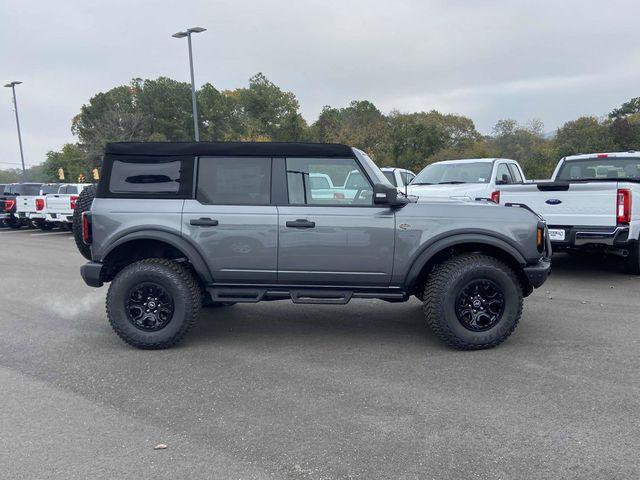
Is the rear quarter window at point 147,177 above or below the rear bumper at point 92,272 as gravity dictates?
above

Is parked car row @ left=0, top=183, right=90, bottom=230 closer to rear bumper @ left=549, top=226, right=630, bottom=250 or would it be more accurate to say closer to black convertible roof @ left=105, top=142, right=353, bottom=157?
black convertible roof @ left=105, top=142, right=353, bottom=157

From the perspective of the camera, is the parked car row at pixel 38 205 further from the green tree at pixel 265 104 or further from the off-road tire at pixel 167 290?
the green tree at pixel 265 104

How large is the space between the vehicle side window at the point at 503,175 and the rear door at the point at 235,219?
689 cm

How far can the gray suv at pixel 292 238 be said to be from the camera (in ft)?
15.8

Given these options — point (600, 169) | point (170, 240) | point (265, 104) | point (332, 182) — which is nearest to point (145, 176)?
point (170, 240)

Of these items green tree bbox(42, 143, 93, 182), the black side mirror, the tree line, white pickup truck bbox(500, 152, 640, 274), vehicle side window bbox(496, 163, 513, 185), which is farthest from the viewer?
green tree bbox(42, 143, 93, 182)

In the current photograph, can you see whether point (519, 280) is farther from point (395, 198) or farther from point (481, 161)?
point (481, 161)

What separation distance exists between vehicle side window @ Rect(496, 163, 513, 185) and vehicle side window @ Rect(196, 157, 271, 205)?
683 cm

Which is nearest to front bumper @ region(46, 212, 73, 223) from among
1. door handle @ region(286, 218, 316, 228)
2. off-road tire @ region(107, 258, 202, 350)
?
off-road tire @ region(107, 258, 202, 350)

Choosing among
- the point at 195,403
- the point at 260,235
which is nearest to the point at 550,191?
the point at 260,235

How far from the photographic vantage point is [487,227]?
4.81 m

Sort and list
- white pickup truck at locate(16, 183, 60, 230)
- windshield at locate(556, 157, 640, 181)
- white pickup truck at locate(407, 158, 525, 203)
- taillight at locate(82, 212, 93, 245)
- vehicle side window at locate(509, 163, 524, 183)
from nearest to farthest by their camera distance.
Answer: taillight at locate(82, 212, 93, 245)
windshield at locate(556, 157, 640, 181)
white pickup truck at locate(407, 158, 525, 203)
vehicle side window at locate(509, 163, 524, 183)
white pickup truck at locate(16, 183, 60, 230)

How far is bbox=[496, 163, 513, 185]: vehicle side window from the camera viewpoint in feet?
34.8

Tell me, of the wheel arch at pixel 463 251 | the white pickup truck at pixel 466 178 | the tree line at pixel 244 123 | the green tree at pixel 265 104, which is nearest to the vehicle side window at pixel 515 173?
the white pickup truck at pixel 466 178
